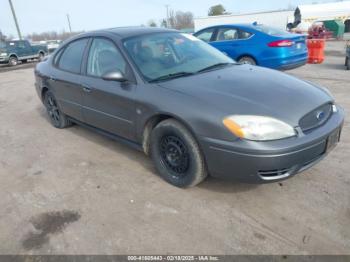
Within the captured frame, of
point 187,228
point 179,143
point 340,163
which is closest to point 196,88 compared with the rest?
point 179,143

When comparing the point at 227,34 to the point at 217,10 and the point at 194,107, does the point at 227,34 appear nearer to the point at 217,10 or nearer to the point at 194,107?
the point at 194,107

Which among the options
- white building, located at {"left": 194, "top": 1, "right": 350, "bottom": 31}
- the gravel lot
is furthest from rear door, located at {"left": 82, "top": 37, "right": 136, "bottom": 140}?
white building, located at {"left": 194, "top": 1, "right": 350, "bottom": 31}

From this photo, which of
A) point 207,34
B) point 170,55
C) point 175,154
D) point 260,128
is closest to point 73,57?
point 170,55

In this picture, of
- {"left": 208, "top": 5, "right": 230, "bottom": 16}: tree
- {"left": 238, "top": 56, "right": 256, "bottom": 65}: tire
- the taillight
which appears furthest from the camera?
{"left": 208, "top": 5, "right": 230, "bottom": 16}: tree

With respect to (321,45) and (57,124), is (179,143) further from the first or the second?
(321,45)

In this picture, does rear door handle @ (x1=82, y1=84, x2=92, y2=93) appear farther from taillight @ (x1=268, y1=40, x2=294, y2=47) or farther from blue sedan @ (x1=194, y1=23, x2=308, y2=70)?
taillight @ (x1=268, y1=40, x2=294, y2=47)

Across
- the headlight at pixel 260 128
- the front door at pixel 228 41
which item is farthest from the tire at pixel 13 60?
the headlight at pixel 260 128

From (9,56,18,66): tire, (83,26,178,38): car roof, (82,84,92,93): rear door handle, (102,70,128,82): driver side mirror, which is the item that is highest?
(83,26,178,38): car roof

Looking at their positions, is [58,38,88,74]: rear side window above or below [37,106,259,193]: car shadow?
above

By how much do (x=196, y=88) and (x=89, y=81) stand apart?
1.61 meters

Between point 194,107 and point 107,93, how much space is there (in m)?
1.29

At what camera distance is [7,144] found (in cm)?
487

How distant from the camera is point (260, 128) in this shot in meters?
2.46

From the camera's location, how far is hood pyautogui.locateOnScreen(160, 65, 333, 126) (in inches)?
101
